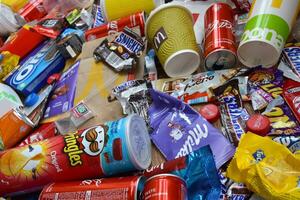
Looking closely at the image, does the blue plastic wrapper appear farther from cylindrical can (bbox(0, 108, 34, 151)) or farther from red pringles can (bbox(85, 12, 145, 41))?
red pringles can (bbox(85, 12, 145, 41))

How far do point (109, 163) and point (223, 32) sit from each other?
1.78 feet

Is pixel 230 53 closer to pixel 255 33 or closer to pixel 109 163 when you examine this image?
pixel 255 33

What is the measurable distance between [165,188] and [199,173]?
14 centimetres

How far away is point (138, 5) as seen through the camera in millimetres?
1498

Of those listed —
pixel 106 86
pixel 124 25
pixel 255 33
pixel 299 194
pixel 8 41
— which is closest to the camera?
pixel 299 194

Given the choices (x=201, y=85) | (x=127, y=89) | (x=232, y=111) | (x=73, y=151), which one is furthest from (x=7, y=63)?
(x=232, y=111)

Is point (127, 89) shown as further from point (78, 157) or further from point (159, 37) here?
point (78, 157)

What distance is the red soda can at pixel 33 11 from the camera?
1.74 meters

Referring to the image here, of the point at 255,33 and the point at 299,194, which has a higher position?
the point at 255,33

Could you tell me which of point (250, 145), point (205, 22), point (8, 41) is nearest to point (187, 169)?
point (250, 145)

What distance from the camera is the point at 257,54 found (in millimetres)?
1191

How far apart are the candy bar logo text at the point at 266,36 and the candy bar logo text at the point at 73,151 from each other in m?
0.56

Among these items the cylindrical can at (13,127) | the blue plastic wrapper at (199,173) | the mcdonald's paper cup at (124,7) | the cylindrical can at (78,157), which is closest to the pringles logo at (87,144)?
the cylindrical can at (78,157)

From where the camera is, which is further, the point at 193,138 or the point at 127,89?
the point at 127,89
